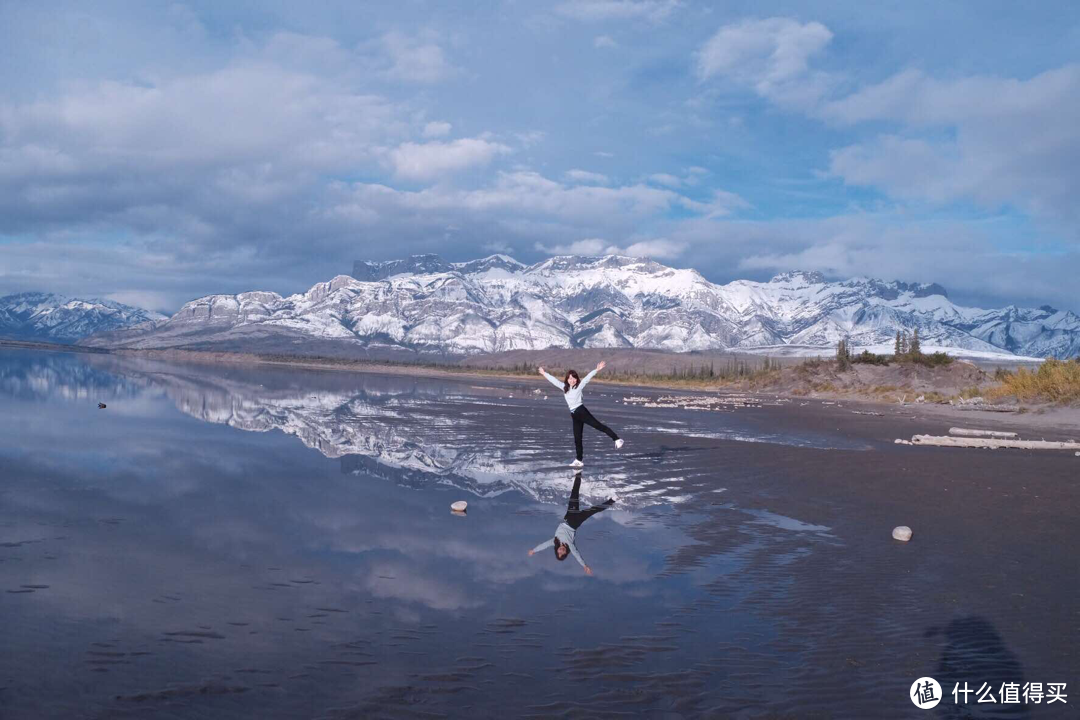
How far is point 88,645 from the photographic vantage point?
7.03m

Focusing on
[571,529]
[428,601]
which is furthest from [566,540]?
[428,601]

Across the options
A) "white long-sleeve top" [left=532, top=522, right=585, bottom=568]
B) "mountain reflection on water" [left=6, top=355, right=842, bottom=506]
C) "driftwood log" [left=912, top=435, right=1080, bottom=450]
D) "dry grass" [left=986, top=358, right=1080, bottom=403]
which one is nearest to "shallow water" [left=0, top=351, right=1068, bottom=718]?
"white long-sleeve top" [left=532, top=522, right=585, bottom=568]

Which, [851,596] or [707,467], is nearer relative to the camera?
[851,596]

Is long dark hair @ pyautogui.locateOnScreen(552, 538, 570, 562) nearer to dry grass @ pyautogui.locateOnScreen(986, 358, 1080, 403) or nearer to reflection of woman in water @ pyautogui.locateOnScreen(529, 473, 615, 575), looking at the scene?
reflection of woman in water @ pyautogui.locateOnScreen(529, 473, 615, 575)

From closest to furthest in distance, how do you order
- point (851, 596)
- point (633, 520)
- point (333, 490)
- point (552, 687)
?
point (552, 687)
point (851, 596)
point (633, 520)
point (333, 490)

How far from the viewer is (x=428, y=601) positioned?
8891 millimetres

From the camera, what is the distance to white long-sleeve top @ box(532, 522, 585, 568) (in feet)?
36.9

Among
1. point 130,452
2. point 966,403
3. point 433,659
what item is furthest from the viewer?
point 966,403

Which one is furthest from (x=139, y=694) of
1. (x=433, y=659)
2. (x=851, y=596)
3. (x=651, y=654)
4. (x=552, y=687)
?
(x=851, y=596)

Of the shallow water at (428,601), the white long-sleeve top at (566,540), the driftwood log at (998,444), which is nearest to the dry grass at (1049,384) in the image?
the driftwood log at (998,444)

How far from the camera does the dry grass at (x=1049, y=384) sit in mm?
45625

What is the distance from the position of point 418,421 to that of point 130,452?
1418cm

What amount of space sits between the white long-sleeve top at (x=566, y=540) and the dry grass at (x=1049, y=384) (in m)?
42.5

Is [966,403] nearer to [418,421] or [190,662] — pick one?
[418,421]
